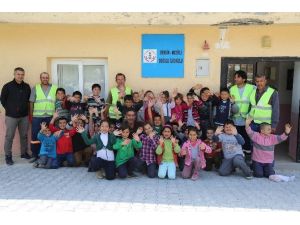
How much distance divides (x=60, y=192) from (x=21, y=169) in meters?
1.69

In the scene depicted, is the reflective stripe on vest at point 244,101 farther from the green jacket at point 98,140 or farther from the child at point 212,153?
the green jacket at point 98,140

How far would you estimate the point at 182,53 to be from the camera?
7.00 meters

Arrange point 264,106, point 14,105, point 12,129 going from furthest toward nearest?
1. point 12,129
2. point 14,105
3. point 264,106

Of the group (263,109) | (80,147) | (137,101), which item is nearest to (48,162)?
(80,147)

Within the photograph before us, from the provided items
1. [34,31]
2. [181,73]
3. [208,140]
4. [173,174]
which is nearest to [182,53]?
[181,73]

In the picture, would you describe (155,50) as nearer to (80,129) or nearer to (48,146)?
(80,129)

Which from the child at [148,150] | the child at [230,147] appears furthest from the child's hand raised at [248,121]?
the child at [148,150]

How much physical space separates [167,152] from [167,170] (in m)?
0.29

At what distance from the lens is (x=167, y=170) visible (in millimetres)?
5926

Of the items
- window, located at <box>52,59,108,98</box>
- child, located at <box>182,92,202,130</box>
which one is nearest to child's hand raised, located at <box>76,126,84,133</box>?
window, located at <box>52,59,108,98</box>

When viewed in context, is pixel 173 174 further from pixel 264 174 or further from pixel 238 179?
pixel 264 174

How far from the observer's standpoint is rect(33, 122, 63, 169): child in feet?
21.0

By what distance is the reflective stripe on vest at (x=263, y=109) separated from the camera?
6.20 m

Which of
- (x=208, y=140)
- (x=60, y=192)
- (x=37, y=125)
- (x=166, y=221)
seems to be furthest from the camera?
(x=37, y=125)
